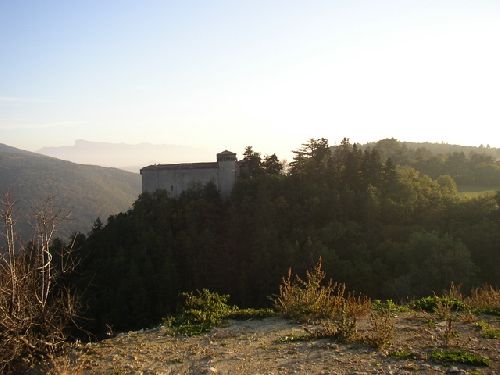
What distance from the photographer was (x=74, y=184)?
105812 mm

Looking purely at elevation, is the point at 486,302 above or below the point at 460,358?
below

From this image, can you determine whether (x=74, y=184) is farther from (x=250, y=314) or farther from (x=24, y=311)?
(x=24, y=311)

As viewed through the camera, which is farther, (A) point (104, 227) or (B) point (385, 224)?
(A) point (104, 227)

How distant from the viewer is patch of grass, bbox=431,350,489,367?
17.9 feet

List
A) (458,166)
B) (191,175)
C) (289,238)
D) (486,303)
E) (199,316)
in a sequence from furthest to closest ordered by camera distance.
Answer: (458,166)
(191,175)
(289,238)
(486,303)
(199,316)

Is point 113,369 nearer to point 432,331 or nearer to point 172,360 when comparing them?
point 172,360

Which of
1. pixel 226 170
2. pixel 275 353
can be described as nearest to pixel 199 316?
pixel 275 353

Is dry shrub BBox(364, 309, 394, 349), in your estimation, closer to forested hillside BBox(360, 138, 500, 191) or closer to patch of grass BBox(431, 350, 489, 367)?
patch of grass BBox(431, 350, 489, 367)

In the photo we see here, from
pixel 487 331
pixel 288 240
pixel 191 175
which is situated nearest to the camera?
pixel 487 331

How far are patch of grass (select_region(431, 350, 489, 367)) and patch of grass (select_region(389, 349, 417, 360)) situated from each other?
257mm

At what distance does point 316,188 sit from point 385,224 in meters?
6.45

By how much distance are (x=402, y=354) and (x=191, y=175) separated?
35815mm

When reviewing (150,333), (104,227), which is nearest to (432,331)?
(150,333)

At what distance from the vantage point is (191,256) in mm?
35344
